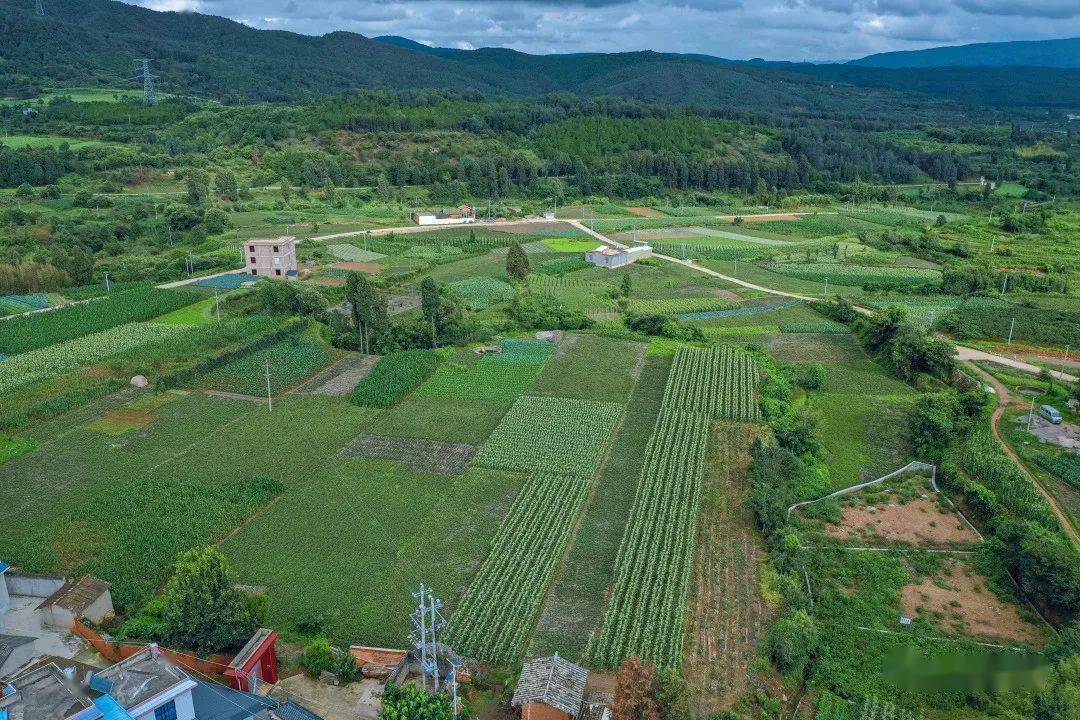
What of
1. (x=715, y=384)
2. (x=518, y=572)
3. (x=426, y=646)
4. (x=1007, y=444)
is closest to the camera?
(x=426, y=646)

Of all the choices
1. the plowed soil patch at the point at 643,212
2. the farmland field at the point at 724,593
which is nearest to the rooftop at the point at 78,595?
the farmland field at the point at 724,593

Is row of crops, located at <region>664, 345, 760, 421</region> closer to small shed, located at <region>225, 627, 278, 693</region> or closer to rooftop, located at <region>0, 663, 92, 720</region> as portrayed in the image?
small shed, located at <region>225, 627, 278, 693</region>

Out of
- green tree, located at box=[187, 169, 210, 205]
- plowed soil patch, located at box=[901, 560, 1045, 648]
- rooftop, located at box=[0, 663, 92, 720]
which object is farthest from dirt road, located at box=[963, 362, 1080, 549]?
green tree, located at box=[187, 169, 210, 205]

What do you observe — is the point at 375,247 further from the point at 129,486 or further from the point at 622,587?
the point at 622,587

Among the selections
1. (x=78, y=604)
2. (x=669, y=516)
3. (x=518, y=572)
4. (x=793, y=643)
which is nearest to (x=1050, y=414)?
(x=669, y=516)

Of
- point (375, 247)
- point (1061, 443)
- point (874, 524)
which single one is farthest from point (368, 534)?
point (375, 247)

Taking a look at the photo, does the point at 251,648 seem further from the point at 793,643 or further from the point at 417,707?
the point at 793,643

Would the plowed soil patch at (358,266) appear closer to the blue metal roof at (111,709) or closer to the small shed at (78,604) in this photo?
the small shed at (78,604)
